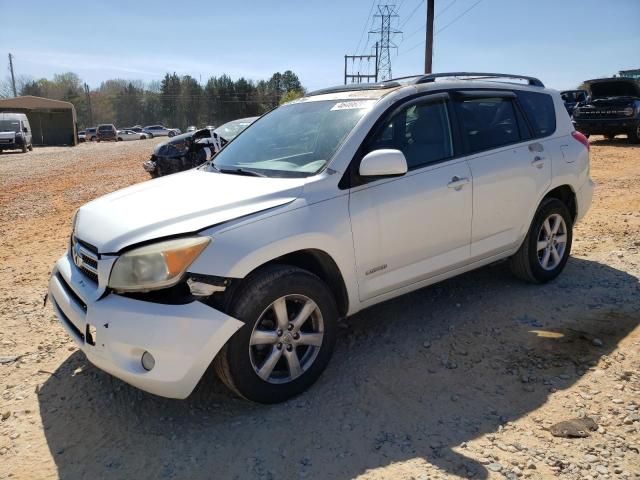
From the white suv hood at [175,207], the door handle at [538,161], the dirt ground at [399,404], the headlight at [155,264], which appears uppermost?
the door handle at [538,161]

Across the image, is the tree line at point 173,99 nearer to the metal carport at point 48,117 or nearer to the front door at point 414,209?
the metal carport at point 48,117

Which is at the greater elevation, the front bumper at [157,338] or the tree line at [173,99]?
the tree line at [173,99]

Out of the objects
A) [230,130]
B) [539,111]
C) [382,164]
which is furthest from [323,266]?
[230,130]

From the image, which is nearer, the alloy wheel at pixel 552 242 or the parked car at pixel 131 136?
the alloy wheel at pixel 552 242

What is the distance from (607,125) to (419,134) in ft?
49.4

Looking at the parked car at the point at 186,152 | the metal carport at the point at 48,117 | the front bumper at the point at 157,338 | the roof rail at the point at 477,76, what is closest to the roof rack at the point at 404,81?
the roof rail at the point at 477,76

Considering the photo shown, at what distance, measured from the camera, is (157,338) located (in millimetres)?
2596

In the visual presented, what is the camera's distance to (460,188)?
149 inches

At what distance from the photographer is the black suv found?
15.8 meters

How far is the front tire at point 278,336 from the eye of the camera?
2805mm

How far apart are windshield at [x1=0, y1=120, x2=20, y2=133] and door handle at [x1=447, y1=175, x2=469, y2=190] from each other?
98.5 feet

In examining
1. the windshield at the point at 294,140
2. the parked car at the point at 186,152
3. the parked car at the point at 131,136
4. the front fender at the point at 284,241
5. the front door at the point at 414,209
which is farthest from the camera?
the parked car at the point at 131,136

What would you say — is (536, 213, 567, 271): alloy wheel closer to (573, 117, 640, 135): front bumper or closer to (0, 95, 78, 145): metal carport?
(573, 117, 640, 135): front bumper

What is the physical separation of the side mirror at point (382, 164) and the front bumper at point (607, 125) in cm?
1525
